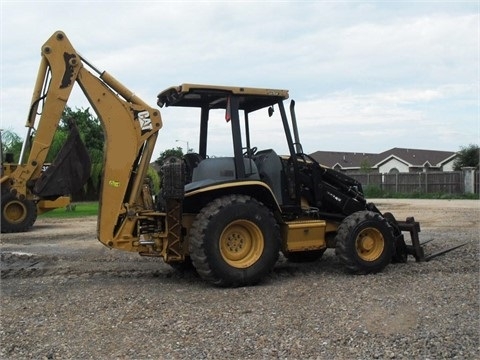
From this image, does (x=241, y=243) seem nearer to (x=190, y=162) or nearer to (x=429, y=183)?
(x=190, y=162)

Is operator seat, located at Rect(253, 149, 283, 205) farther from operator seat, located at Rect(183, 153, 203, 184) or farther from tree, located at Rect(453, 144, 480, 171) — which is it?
tree, located at Rect(453, 144, 480, 171)

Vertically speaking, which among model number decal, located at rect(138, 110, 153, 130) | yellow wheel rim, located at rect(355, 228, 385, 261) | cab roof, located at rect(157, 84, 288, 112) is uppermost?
cab roof, located at rect(157, 84, 288, 112)

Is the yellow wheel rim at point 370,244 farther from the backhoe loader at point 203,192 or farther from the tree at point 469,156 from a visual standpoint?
the tree at point 469,156

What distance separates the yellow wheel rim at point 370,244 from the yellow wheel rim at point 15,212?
36.4 feet

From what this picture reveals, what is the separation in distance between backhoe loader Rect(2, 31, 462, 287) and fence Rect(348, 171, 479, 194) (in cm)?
3024

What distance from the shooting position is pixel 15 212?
16.1 meters

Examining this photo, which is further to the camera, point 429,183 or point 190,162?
point 429,183

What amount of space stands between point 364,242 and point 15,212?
11302 mm

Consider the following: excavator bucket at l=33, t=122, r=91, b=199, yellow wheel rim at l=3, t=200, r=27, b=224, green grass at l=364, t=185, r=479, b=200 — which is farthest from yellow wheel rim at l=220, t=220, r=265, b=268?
green grass at l=364, t=185, r=479, b=200

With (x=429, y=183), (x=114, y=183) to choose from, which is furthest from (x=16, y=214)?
(x=429, y=183)

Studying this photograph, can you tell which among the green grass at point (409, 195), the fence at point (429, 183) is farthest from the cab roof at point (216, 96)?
the fence at point (429, 183)

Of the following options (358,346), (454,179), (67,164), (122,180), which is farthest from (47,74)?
(454,179)

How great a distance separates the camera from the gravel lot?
16.0 feet

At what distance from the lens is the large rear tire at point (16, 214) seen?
15812mm
